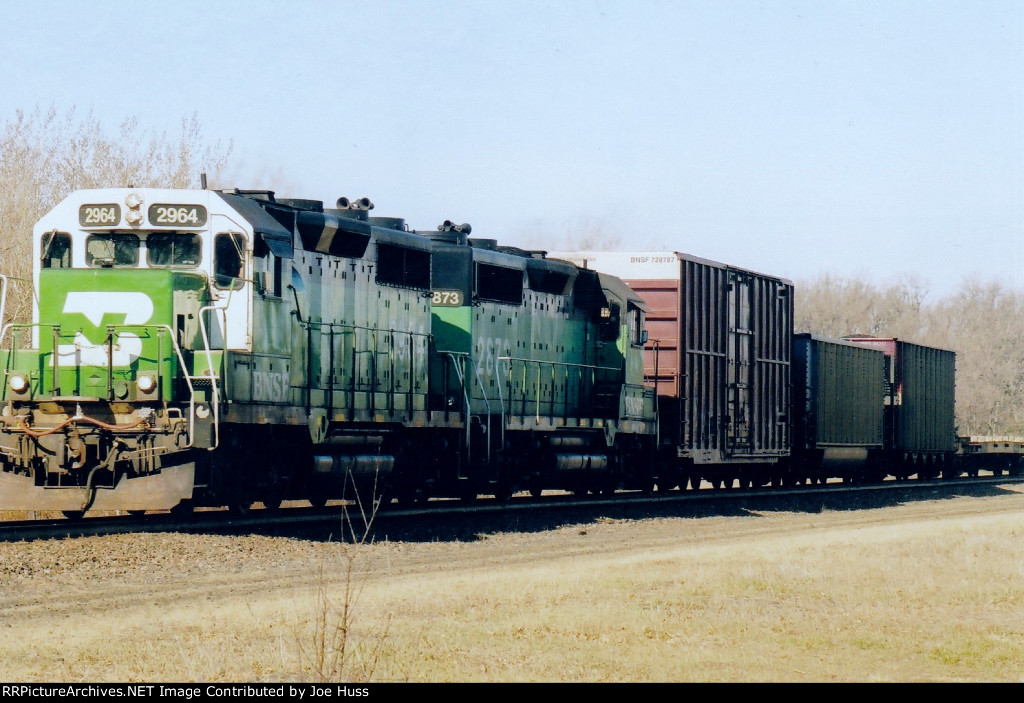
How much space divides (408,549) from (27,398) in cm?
438

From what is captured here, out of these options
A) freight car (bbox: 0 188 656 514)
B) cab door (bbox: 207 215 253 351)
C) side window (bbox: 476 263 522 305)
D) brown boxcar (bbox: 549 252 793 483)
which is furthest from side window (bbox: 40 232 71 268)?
brown boxcar (bbox: 549 252 793 483)

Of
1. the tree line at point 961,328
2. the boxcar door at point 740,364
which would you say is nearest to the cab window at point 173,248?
the boxcar door at point 740,364

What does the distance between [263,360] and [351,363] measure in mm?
2119

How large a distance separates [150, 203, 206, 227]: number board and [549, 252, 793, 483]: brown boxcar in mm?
10141

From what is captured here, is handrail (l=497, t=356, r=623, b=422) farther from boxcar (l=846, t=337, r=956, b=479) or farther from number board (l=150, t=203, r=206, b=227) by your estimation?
boxcar (l=846, t=337, r=956, b=479)

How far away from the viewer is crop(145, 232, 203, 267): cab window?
1488 centimetres

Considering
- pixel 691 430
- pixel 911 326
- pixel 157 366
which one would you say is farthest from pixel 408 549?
pixel 911 326

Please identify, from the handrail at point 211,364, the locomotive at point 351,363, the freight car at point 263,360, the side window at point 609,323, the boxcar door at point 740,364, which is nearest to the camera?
the handrail at point 211,364

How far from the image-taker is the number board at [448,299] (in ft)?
63.5

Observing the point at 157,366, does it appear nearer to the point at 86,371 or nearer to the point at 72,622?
the point at 86,371

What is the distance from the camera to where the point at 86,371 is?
14.3 m

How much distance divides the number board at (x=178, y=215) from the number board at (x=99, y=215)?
0.40 meters

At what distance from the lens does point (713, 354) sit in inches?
985

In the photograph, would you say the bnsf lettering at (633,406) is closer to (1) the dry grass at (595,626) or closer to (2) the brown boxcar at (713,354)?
(2) the brown boxcar at (713,354)
